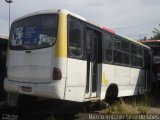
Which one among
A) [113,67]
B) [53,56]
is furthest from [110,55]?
[53,56]

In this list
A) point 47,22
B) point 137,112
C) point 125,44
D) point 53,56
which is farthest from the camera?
point 125,44

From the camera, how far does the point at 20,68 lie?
9.27m

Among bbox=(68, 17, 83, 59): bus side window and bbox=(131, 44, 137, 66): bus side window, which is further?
bbox=(131, 44, 137, 66): bus side window

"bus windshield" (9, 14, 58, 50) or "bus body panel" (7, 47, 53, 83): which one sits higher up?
"bus windshield" (9, 14, 58, 50)

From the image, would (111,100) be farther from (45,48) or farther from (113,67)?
(45,48)

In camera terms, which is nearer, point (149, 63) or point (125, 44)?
point (125, 44)

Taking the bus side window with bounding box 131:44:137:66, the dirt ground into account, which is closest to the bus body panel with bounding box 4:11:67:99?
the dirt ground

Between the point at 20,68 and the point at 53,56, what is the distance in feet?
4.10

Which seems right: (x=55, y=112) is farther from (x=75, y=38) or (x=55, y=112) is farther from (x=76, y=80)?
(x=75, y=38)

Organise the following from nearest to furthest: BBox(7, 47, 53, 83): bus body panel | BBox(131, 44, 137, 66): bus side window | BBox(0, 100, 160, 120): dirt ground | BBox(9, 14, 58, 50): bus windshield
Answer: BBox(7, 47, 53, 83): bus body panel
BBox(9, 14, 58, 50): bus windshield
BBox(0, 100, 160, 120): dirt ground
BBox(131, 44, 137, 66): bus side window

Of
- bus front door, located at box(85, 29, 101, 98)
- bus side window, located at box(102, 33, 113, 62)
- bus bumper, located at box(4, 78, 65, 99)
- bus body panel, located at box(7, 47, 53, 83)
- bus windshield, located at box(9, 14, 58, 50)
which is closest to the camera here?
bus bumper, located at box(4, 78, 65, 99)

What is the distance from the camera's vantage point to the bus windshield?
8.91 m

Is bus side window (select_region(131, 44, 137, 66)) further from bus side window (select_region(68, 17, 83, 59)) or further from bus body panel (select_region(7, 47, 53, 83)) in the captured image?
bus body panel (select_region(7, 47, 53, 83))

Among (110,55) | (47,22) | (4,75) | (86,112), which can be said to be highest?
(47,22)
